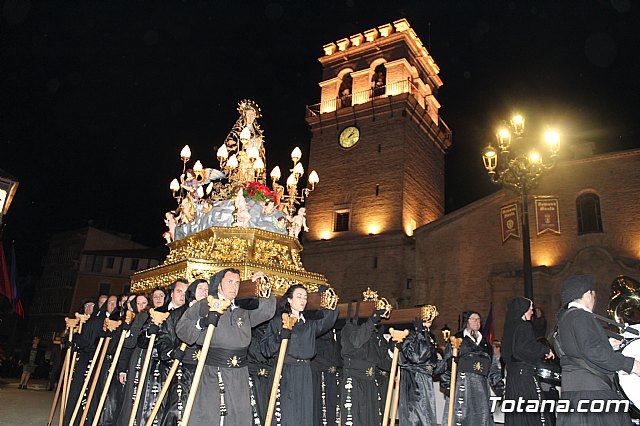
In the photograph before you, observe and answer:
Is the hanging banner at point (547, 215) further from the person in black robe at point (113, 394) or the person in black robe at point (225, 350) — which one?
the person in black robe at point (225, 350)

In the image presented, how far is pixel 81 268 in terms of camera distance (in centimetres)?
4534

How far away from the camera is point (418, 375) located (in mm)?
8203

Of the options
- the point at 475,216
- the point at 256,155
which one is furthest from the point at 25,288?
the point at 256,155

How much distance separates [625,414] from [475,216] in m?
21.2

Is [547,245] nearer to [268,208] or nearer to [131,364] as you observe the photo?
[268,208]

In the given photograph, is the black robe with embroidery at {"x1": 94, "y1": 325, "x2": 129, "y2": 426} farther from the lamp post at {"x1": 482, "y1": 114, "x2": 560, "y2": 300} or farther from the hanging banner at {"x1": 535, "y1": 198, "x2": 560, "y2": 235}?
the hanging banner at {"x1": 535, "y1": 198, "x2": 560, "y2": 235}

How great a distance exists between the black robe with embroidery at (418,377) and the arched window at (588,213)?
678 inches

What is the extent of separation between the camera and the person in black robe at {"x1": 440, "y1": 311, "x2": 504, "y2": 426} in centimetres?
712

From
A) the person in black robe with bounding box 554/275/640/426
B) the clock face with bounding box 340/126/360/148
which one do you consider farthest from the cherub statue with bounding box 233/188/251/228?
the clock face with bounding box 340/126/360/148

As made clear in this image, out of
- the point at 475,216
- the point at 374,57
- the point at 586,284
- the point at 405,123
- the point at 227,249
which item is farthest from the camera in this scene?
the point at 374,57

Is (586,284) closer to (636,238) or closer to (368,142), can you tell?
(636,238)

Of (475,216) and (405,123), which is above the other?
(405,123)

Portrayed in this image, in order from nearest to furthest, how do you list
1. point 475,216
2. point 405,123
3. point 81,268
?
point 475,216 < point 405,123 < point 81,268

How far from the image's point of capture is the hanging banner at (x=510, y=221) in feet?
75.0
